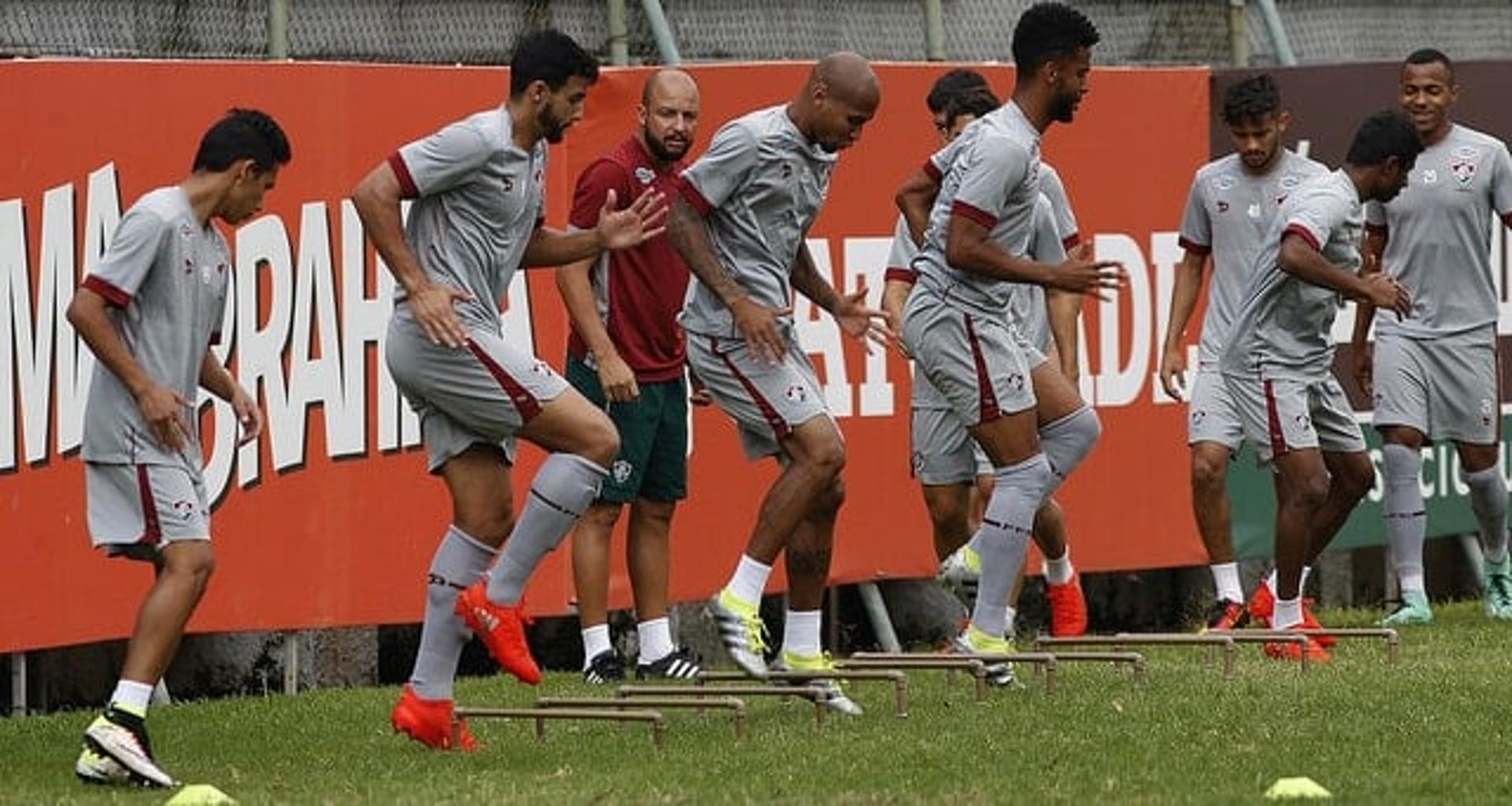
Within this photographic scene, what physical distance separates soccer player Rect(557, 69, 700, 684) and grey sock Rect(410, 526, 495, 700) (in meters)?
2.53

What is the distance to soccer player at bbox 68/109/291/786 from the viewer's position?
10273mm

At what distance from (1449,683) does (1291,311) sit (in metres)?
2.18

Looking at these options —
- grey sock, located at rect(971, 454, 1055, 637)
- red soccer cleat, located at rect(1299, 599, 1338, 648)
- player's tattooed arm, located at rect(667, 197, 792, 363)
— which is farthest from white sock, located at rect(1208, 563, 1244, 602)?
player's tattooed arm, located at rect(667, 197, 792, 363)

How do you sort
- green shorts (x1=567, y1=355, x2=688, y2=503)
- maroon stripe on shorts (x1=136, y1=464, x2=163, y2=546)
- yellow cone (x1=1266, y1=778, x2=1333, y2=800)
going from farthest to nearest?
1. green shorts (x1=567, y1=355, x2=688, y2=503)
2. maroon stripe on shorts (x1=136, y1=464, x2=163, y2=546)
3. yellow cone (x1=1266, y1=778, x2=1333, y2=800)

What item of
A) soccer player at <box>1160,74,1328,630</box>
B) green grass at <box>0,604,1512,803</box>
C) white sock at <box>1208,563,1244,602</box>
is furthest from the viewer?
white sock at <box>1208,563,1244,602</box>

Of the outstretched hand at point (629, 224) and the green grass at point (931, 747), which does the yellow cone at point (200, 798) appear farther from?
the outstretched hand at point (629, 224)

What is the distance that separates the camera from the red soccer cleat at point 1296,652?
13573mm

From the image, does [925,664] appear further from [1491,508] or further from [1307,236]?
[1491,508]

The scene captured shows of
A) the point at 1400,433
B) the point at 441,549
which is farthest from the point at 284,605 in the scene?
the point at 1400,433

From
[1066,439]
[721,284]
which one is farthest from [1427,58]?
[721,284]

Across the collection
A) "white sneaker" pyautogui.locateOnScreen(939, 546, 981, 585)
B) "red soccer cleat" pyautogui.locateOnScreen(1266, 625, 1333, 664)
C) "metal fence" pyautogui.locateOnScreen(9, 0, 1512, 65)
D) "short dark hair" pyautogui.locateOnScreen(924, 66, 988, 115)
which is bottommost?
"red soccer cleat" pyautogui.locateOnScreen(1266, 625, 1333, 664)

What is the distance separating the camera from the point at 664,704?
11.3 m

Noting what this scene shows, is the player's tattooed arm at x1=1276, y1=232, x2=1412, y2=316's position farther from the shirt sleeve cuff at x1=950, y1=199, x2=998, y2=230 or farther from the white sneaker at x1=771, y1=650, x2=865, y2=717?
the white sneaker at x1=771, y1=650, x2=865, y2=717

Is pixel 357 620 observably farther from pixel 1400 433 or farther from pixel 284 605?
pixel 1400 433
